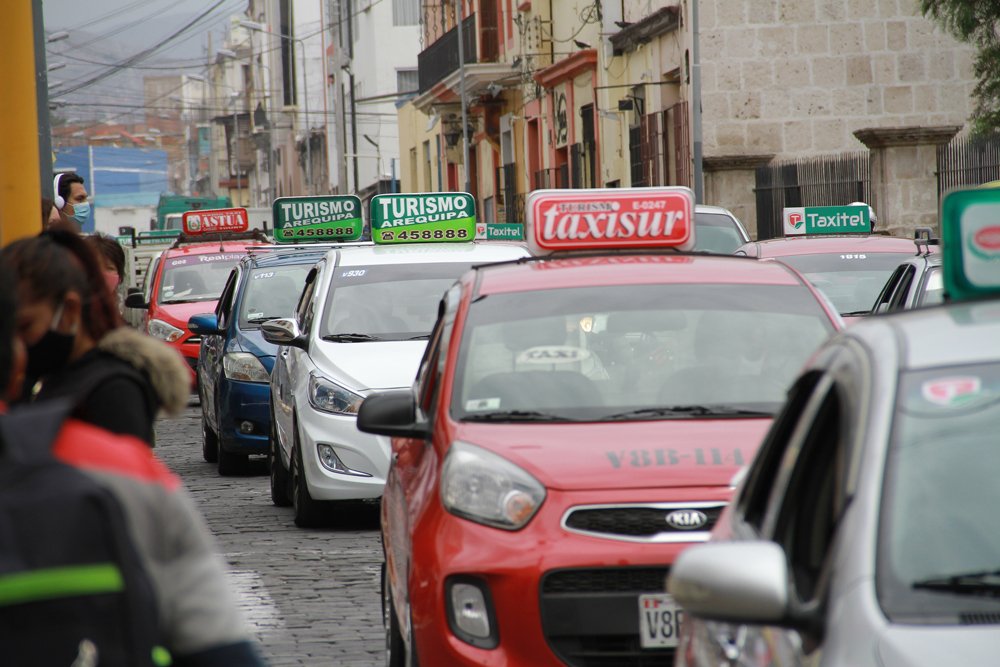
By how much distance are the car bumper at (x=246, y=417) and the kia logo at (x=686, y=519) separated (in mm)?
9088

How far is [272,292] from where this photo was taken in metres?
15.9

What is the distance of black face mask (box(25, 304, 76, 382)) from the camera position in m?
3.78

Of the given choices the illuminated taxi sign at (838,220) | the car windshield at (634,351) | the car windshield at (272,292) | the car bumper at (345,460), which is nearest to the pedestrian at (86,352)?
the car windshield at (634,351)

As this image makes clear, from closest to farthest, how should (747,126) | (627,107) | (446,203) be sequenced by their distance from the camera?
1. (446,203)
2. (747,126)
3. (627,107)

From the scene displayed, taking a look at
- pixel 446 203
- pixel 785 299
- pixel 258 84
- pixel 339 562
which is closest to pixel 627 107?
pixel 446 203

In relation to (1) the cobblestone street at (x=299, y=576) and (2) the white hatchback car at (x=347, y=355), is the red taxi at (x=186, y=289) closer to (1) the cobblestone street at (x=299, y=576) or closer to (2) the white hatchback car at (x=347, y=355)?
(1) the cobblestone street at (x=299, y=576)

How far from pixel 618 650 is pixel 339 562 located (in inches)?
185

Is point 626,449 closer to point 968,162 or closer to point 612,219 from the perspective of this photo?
point 612,219

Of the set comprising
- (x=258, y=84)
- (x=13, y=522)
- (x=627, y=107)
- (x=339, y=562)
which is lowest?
(x=339, y=562)

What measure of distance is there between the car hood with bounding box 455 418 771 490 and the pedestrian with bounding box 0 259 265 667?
9.67 ft

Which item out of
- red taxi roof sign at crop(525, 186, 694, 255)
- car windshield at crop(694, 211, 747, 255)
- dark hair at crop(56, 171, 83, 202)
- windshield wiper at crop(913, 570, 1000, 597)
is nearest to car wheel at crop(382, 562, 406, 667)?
red taxi roof sign at crop(525, 186, 694, 255)

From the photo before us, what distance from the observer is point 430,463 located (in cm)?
612

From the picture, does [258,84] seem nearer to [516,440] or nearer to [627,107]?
[627,107]

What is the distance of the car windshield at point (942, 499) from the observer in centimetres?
309
